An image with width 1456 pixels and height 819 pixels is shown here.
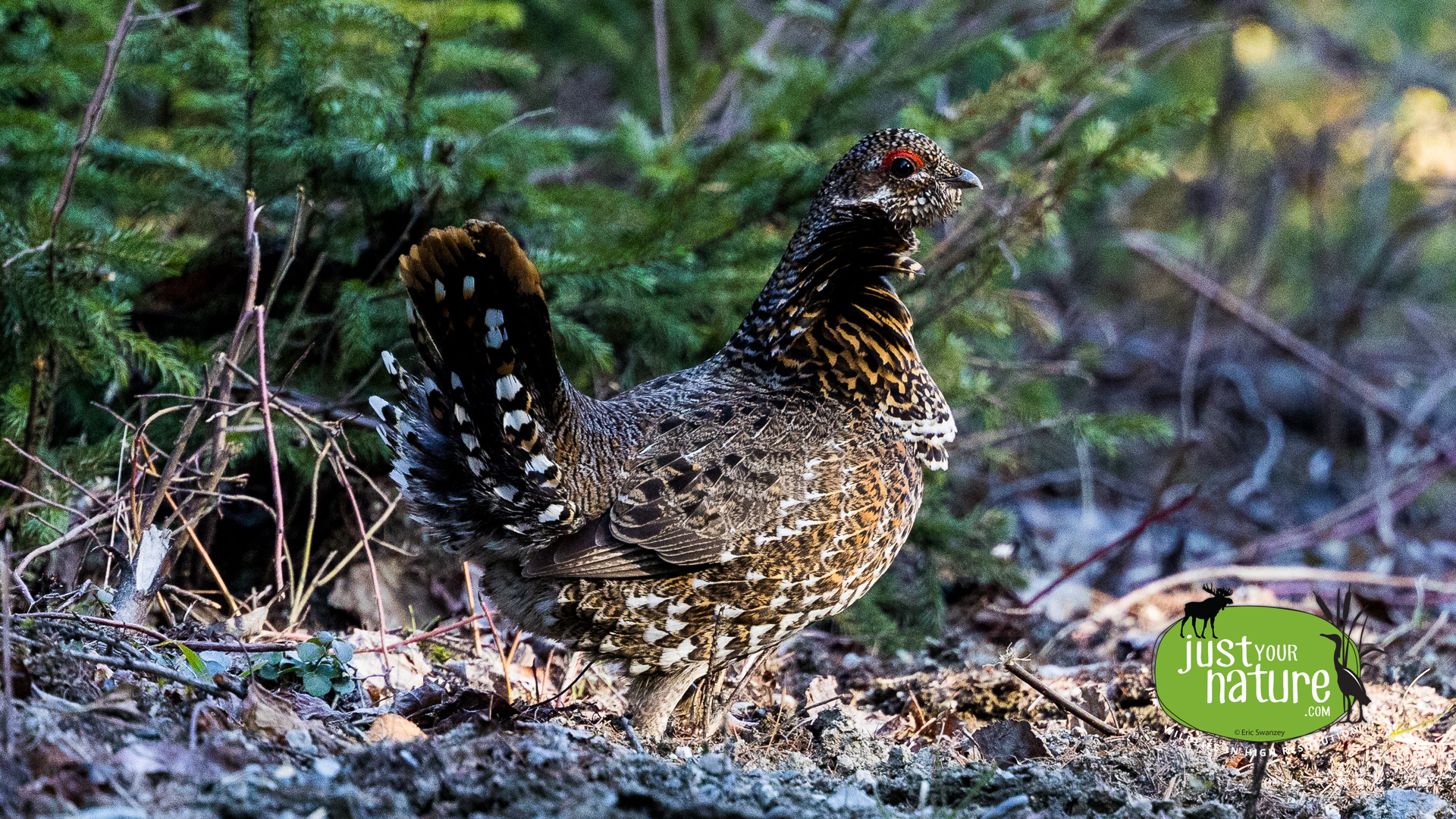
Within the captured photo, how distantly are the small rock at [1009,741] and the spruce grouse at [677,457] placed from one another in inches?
26.0

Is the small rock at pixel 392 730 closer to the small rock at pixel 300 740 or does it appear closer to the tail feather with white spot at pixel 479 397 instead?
the small rock at pixel 300 740

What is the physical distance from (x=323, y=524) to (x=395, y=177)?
5.61 feet

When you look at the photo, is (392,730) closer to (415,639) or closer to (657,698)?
(415,639)

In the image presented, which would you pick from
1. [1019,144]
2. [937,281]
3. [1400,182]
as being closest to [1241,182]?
[1400,182]

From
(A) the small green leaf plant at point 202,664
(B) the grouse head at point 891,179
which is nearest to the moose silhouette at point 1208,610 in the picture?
(B) the grouse head at point 891,179

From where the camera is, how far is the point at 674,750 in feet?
11.6

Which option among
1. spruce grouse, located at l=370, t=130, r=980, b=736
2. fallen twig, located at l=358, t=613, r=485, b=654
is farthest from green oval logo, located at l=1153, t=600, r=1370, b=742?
fallen twig, located at l=358, t=613, r=485, b=654

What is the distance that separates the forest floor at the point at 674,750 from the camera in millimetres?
2512

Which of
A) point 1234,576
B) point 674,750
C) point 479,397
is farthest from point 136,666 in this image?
point 1234,576

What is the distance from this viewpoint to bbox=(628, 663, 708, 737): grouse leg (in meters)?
3.86

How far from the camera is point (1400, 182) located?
10742mm

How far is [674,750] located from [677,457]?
0.99 m

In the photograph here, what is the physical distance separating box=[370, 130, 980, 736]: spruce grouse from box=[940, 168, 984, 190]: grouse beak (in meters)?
0.05

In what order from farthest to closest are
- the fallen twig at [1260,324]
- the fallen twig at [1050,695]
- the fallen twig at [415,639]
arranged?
the fallen twig at [1260,324], the fallen twig at [415,639], the fallen twig at [1050,695]
